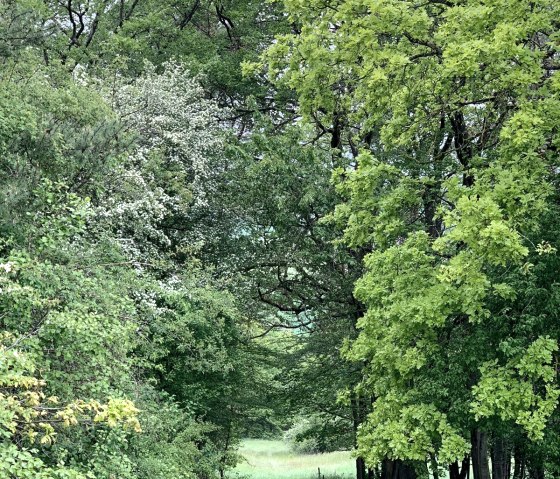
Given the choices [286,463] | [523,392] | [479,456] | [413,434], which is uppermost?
[523,392]

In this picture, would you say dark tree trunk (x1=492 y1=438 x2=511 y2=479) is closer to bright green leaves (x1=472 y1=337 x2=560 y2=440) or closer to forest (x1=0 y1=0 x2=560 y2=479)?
forest (x1=0 y1=0 x2=560 y2=479)

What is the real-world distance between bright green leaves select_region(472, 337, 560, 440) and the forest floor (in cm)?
1775

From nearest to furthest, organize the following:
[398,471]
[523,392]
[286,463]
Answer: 1. [523,392]
2. [398,471]
3. [286,463]

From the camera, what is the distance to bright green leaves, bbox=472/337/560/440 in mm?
7750

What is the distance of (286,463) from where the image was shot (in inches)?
1532

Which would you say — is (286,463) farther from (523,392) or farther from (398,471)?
(523,392)

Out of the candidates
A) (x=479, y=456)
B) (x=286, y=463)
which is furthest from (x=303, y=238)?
(x=286, y=463)

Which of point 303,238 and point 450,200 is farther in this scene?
point 303,238

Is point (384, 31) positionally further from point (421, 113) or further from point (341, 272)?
point (341, 272)

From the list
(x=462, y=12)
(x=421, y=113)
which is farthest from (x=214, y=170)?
(x=462, y=12)

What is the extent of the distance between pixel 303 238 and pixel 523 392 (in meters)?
7.57

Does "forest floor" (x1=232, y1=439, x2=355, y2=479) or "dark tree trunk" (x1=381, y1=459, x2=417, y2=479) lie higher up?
"dark tree trunk" (x1=381, y1=459, x2=417, y2=479)

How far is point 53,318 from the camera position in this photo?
258 inches

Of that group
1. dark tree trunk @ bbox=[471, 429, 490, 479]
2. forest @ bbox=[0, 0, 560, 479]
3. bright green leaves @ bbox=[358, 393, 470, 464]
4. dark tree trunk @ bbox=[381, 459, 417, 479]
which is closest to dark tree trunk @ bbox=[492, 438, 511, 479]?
forest @ bbox=[0, 0, 560, 479]
